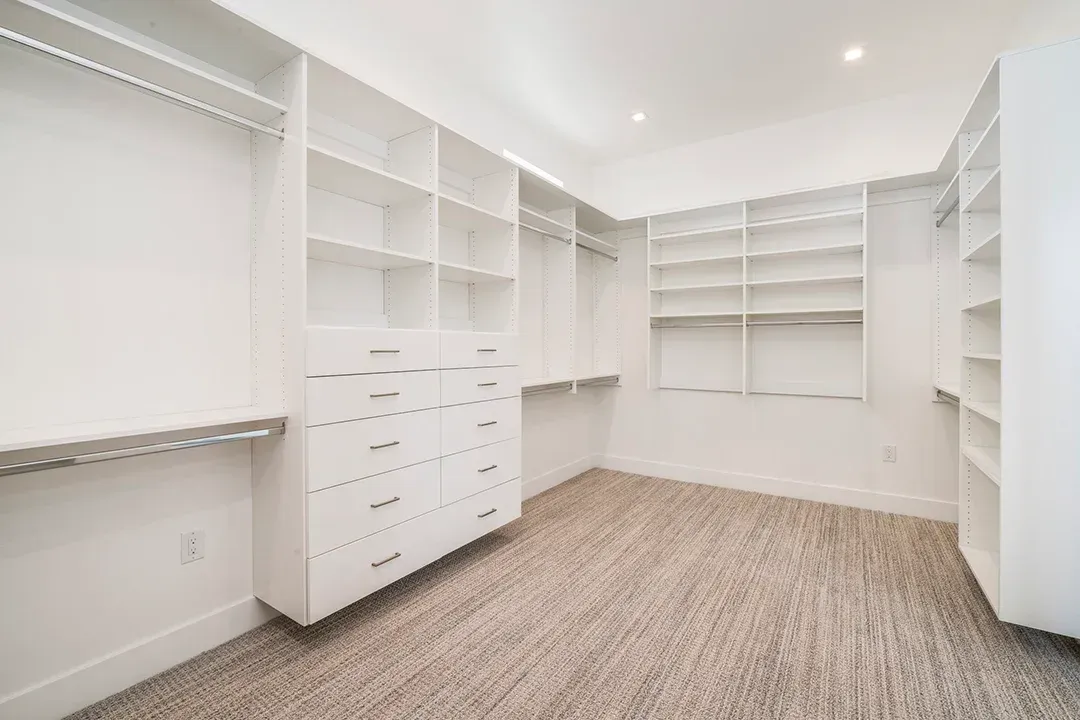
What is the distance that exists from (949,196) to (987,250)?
33.9 inches

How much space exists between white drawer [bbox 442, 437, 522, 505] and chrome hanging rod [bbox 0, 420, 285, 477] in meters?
0.86

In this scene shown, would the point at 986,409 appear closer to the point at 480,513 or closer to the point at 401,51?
the point at 480,513

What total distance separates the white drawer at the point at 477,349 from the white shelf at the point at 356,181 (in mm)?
707

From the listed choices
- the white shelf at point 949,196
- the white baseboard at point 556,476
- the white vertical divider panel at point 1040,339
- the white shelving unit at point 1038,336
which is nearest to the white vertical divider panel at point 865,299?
the white shelf at point 949,196

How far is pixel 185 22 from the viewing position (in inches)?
61.2

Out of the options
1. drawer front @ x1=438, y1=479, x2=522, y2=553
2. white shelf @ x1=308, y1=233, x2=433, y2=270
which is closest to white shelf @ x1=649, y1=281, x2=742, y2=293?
drawer front @ x1=438, y1=479, x2=522, y2=553

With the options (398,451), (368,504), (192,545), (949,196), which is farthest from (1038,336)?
(192,545)

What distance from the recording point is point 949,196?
2.82 metres

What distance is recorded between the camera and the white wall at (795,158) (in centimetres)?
318

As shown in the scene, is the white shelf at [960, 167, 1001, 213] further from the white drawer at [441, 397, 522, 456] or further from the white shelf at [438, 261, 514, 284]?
the white drawer at [441, 397, 522, 456]

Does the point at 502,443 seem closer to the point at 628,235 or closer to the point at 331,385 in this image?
the point at 331,385

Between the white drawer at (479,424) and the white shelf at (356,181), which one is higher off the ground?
the white shelf at (356,181)

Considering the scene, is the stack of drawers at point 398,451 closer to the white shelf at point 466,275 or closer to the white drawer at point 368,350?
the white drawer at point 368,350

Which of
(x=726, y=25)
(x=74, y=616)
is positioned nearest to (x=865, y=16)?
(x=726, y=25)
